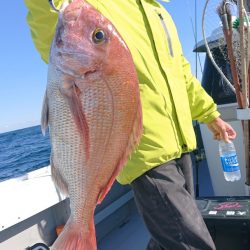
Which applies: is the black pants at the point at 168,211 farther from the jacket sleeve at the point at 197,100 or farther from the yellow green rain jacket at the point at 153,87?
the jacket sleeve at the point at 197,100

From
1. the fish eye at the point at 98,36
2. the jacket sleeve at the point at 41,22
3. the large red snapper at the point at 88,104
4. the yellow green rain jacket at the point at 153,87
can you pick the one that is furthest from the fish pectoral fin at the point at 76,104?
the yellow green rain jacket at the point at 153,87

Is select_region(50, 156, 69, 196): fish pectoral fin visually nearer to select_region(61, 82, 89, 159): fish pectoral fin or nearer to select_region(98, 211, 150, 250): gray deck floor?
select_region(61, 82, 89, 159): fish pectoral fin

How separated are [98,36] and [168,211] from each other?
105 cm

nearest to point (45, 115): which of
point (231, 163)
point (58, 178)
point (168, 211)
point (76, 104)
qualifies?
point (76, 104)

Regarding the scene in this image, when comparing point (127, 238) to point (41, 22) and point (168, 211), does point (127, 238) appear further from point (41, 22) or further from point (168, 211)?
point (41, 22)

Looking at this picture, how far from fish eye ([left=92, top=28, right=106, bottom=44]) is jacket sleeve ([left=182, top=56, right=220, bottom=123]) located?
1275mm

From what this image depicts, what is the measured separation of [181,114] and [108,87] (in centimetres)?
89

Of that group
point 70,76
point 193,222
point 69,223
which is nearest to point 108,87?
point 70,76

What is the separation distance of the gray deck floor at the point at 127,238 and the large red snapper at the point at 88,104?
8.81ft

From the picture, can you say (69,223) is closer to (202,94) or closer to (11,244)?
(202,94)

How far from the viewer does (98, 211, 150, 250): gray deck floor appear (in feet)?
13.1

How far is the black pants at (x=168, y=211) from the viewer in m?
2.02

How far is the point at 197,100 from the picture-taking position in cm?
263

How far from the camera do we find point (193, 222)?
207 centimetres
